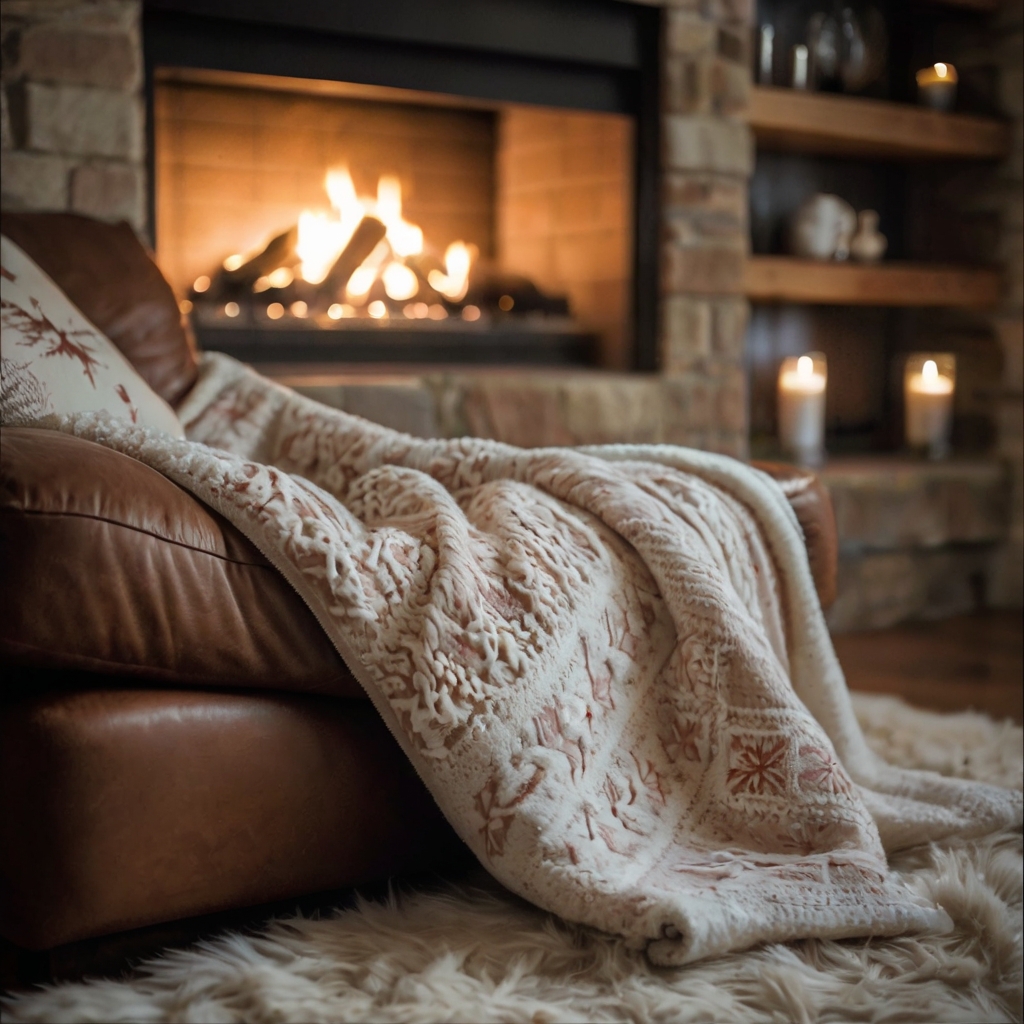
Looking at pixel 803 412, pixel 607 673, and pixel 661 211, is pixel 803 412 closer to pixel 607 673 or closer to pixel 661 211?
pixel 661 211

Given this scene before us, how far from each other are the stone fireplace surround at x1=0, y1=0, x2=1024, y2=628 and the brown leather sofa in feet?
4.12

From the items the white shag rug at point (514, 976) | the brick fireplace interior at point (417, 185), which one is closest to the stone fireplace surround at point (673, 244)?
the brick fireplace interior at point (417, 185)

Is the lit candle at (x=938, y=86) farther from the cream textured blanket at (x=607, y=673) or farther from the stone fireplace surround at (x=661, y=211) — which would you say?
the cream textured blanket at (x=607, y=673)

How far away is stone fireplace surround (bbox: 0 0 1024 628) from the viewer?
2164mm

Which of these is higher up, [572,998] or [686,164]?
[686,164]

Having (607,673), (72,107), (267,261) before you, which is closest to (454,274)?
(267,261)

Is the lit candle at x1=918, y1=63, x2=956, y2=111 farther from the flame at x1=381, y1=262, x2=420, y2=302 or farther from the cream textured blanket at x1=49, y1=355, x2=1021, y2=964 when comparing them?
the cream textured blanket at x1=49, y1=355, x2=1021, y2=964

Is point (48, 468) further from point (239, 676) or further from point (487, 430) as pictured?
point (487, 430)

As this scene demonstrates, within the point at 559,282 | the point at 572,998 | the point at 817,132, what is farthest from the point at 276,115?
the point at 572,998

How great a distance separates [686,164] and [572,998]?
2163 millimetres

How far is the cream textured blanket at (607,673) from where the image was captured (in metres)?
1.12

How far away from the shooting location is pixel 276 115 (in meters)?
2.80

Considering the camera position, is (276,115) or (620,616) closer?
(620,616)

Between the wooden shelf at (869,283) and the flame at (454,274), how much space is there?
650 millimetres
